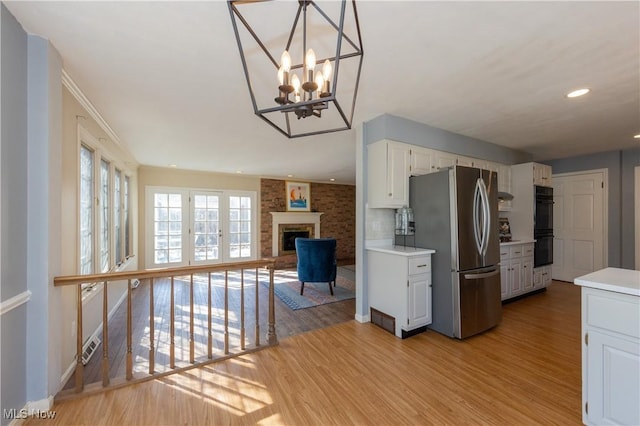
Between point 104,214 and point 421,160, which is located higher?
point 421,160

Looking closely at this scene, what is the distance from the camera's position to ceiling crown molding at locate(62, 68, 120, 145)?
2.07 metres

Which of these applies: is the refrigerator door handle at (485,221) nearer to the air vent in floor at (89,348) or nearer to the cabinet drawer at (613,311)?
the cabinet drawer at (613,311)

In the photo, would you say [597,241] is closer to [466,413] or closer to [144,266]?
[466,413]

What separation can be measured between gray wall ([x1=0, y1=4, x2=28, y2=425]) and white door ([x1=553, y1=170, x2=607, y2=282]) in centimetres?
734

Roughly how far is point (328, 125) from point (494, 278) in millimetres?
2618

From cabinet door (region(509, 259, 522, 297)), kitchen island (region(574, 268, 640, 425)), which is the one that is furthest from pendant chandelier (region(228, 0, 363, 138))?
cabinet door (region(509, 259, 522, 297))

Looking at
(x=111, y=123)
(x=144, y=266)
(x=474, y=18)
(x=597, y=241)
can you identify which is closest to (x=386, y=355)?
(x=474, y=18)

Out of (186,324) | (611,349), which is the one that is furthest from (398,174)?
(186,324)

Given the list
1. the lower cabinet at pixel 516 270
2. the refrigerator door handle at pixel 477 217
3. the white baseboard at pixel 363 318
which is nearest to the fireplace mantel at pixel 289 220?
the white baseboard at pixel 363 318

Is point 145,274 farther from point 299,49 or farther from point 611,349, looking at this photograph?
point 611,349

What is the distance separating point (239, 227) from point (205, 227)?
32.4 inches

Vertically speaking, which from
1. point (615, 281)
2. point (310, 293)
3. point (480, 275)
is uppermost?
point (615, 281)

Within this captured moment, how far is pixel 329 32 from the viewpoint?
62.8 inches

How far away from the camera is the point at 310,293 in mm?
4344
